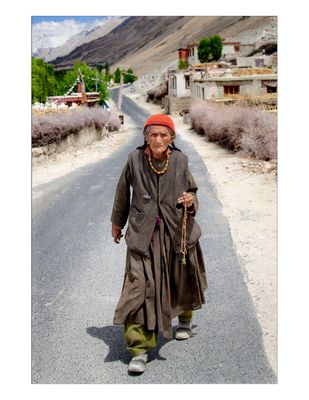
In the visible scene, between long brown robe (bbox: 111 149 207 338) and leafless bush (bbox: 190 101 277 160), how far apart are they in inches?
221

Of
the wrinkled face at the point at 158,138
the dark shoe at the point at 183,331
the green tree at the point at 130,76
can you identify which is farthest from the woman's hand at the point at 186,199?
the green tree at the point at 130,76

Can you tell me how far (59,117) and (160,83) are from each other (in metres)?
37.6

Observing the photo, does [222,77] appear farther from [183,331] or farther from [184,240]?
[184,240]

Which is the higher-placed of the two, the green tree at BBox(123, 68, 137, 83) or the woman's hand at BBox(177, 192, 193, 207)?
the green tree at BBox(123, 68, 137, 83)

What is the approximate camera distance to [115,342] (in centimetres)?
409

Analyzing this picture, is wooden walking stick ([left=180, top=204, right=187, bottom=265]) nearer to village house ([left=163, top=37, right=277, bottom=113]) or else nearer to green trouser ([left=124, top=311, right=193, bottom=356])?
green trouser ([left=124, top=311, right=193, bottom=356])

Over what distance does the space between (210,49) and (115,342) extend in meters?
38.4

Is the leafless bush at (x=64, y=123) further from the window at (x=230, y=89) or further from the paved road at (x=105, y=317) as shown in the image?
the window at (x=230, y=89)

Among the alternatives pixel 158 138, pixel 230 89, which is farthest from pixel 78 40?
pixel 230 89

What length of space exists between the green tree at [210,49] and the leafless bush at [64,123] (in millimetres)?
26078

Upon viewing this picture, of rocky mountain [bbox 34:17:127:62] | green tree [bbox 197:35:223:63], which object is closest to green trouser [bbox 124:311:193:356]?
rocky mountain [bbox 34:17:127:62]

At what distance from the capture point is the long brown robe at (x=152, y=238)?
3.70 meters

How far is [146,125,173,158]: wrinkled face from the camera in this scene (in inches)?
139

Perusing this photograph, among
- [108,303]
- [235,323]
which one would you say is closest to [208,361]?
[235,323]
